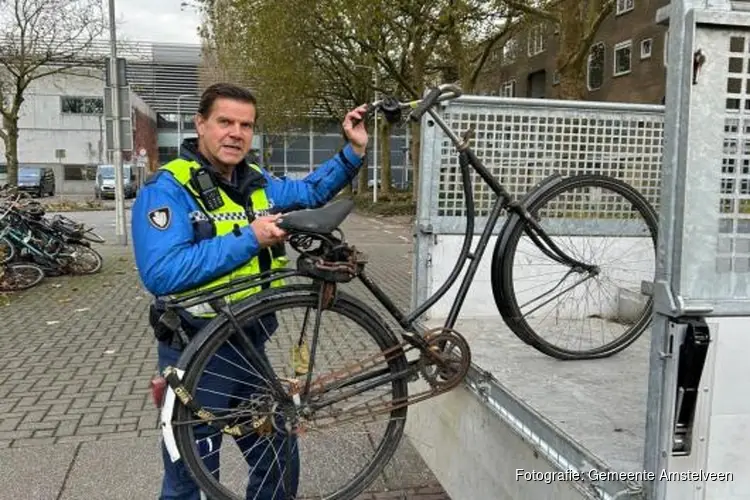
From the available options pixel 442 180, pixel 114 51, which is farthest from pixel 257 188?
pixel 114 51

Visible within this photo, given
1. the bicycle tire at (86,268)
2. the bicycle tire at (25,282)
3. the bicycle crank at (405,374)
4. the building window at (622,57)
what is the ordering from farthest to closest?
the building window at (622,57) < the bicycle tire at (86,268) < the bicycle tire at (25,282) < the bicycle crank at (405,374)

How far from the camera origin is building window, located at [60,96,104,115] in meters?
46.1

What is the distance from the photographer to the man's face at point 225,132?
100 inches

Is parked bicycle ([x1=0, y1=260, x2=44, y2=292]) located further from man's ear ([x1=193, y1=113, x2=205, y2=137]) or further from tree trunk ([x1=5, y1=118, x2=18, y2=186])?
Result: tree trunk ([x1=5, y1=118, x2=18, y2=186])

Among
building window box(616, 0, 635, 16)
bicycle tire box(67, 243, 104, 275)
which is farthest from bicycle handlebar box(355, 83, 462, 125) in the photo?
building window box(616, 0, 635, 16)

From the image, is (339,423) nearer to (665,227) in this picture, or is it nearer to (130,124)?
(665,227)

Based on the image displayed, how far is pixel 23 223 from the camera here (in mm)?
10508

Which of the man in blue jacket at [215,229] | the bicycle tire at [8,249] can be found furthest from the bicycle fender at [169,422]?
the bicycle tire at [8,249]

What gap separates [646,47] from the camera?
29.8m

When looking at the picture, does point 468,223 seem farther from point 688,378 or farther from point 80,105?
point 80,105

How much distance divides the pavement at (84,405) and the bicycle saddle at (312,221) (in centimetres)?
49

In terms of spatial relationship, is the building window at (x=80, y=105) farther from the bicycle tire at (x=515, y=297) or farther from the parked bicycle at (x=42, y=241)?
the bicycle tire at (x=515, y=297)

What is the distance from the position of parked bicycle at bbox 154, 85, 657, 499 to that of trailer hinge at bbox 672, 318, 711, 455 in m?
1.20

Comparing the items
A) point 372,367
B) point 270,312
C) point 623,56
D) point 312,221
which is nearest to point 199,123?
point 312,221
